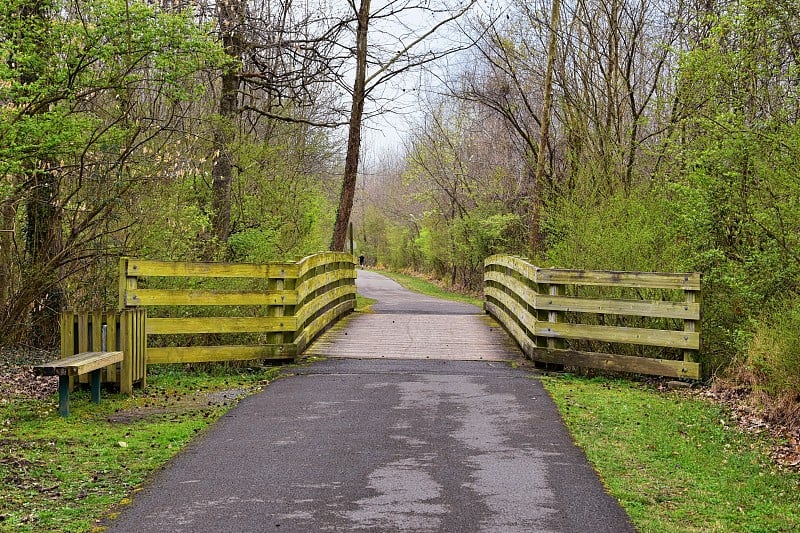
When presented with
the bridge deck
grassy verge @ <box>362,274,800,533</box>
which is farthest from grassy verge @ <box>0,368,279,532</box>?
grassy verge @ <box>362,274,800,533</box>

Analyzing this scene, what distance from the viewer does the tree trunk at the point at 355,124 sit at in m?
18.9

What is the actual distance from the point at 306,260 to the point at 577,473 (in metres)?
6.41

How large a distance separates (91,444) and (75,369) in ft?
2.84

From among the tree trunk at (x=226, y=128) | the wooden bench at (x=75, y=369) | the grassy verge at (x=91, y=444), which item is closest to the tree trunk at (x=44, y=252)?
the grassy verge at (x=91, y=444)

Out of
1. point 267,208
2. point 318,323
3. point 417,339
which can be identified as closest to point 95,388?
point 318,323

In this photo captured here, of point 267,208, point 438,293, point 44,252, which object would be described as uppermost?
point 267,208

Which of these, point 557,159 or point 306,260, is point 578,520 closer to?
point 306,260

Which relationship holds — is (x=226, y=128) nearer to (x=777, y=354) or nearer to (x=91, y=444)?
(x=91, y=444)

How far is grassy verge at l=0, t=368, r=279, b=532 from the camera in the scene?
501cm

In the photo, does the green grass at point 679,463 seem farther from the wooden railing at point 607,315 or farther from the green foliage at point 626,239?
the green foliage at point 626,239

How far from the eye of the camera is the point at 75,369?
712 cm

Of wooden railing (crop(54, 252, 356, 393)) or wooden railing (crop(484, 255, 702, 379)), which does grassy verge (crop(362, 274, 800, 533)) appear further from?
wooden railing (crop(54, 252, 356, 393))

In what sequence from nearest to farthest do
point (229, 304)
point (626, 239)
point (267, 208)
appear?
point (229, 304)
point (626, 239)
point (267, 208)

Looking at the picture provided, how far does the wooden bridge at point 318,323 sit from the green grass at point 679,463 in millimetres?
1069
